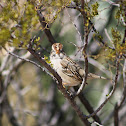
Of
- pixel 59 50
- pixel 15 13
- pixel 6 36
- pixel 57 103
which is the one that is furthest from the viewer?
pixel 57 103

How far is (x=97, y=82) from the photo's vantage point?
7.43 metres

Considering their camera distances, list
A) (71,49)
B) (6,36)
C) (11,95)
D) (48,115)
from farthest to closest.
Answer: (11,95), (48,115), (71,49), (6,36)

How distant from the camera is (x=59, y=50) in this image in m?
3.88

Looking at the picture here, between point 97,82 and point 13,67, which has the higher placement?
point 13,67

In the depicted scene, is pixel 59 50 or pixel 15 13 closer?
pixel 15 13

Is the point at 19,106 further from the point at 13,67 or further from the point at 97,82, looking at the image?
the point at 97,82

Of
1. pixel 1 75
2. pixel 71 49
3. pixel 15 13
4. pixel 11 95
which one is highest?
pixel 15 13

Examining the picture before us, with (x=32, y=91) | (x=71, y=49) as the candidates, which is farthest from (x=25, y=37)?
(x=32, y=91)

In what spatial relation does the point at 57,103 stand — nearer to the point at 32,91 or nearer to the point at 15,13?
the point at 32,91

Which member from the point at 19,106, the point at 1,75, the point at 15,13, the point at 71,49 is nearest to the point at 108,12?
the point at 71,49

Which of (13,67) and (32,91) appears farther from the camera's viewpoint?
(32,91)

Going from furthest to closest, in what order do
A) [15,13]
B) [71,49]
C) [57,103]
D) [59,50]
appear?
[57,103]
[71,49]
[59,50]
[15,13]

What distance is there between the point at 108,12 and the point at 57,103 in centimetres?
349

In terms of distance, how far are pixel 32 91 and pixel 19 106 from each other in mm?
2511
